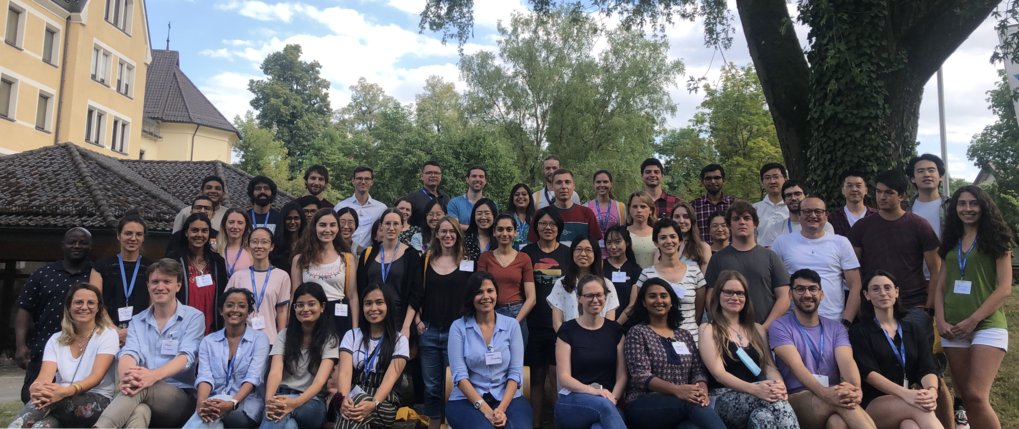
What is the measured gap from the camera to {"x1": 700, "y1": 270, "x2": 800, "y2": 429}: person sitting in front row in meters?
4.12

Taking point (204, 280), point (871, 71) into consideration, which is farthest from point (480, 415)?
point (871, 71)

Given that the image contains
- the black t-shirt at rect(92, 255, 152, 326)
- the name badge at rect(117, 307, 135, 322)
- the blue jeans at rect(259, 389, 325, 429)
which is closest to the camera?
the blue jeans at rect(259, 389, 325, 429)

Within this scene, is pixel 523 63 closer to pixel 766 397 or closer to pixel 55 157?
pixel 55 157

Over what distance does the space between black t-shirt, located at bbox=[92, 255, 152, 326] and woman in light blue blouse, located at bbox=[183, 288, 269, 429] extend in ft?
2.80

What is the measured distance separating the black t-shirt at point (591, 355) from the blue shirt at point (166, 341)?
8.89ft

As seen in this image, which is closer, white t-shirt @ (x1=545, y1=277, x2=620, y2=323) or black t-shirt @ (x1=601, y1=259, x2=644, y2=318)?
white t-shirt @ (x1=545, y1=277, x2=620, y2=323)

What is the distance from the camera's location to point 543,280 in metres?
5.23

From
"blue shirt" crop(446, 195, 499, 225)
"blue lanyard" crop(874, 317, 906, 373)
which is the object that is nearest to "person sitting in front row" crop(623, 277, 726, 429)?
"blue lanyard" crop(874, 317, 906, 373)

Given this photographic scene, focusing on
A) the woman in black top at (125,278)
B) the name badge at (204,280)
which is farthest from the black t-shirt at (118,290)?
the name badge at (204,280)

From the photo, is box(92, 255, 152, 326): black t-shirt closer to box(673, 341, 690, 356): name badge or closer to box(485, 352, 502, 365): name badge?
box(485, 352, 502, 365): name badge

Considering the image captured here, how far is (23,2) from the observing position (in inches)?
783

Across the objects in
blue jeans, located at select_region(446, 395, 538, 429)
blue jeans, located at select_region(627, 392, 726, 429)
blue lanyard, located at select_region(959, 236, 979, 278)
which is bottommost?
blue jeans, located at select_region(446, 395, 538, 429)

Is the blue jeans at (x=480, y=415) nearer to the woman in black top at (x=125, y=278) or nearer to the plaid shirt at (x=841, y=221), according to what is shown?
the woman in black top at (x=125, y=278)

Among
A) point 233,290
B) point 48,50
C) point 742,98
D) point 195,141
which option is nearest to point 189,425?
point 233,290
